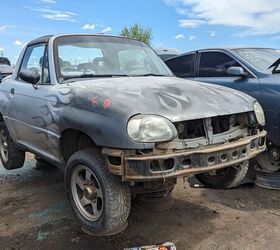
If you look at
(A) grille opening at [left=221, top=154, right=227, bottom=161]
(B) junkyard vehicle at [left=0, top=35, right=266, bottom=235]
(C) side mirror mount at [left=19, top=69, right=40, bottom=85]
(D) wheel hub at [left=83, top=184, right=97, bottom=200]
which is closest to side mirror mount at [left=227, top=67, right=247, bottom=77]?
(B) junkyard vehicle at [left=0, top=35, right=266, bottom=235]

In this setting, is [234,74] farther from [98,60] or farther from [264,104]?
[98,60]

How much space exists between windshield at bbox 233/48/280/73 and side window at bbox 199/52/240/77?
7.3 inches

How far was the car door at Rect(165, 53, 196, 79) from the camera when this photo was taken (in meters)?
6.29

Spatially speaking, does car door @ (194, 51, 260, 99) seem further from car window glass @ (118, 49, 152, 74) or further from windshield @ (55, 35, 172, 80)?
car window glass @ (118, 49, 152, 74)

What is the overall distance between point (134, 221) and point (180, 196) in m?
0.88

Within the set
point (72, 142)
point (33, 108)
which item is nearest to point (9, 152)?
point (33, 108)

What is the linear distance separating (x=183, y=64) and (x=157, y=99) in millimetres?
3596

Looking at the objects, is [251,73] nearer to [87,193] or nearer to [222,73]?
[222,73]

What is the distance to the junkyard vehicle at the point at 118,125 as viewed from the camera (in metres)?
2.80

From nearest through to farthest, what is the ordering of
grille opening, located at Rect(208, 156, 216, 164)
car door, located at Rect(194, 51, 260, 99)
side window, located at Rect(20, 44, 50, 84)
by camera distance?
grille opening, located at Rect(208, 156, 216, 164) → side window, located at Rect(20, 44, 50, 84) → car door, located at Rect(194, 51, 260, 99)

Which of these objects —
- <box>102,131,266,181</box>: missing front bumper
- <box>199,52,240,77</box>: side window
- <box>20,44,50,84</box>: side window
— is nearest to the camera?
<box>102,131,266,181</box>: missing front bumper

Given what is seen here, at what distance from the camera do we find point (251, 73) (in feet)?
16.9

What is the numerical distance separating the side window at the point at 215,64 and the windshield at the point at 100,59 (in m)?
1.45

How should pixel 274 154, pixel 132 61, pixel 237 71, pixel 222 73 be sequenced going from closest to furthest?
pixel 132 61 < pixel 274 154 < pixel 237 71 < pixel 222 73
